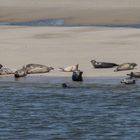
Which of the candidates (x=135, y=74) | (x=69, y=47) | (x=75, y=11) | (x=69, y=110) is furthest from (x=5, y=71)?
(x=75, y=11)

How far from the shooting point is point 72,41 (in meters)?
22.6

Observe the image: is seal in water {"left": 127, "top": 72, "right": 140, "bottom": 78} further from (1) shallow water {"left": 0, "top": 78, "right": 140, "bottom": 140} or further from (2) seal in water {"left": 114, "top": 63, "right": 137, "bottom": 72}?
(2) seal in water {"left": 114, "top": 63, "right": 137, "bottom": 72}

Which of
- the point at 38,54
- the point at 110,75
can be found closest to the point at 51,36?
the point at 38,54

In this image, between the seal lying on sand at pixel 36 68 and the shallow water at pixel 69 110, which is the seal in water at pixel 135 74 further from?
the seal lying on sand at pixel 36 68

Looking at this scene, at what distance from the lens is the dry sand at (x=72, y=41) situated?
66.0 feet

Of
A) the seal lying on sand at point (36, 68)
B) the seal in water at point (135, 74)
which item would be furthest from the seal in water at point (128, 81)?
the seal lying on sand at point (36, 68)

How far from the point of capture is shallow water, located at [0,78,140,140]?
13.3 metres

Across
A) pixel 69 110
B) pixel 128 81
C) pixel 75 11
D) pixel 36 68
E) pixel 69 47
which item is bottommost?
pixel 69 110

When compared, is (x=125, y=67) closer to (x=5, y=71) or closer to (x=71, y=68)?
(x=71, y=68)

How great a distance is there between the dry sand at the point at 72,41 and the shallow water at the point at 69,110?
1339 millimetres

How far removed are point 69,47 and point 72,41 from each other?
41.2 inches

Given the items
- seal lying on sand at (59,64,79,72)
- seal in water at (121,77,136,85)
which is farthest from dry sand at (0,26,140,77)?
seal in water at (121,77,136,85)

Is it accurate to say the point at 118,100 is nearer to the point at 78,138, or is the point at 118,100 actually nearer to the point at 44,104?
the point at 44,104

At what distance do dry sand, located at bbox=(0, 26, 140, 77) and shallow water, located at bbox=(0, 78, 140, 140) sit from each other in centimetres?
134
